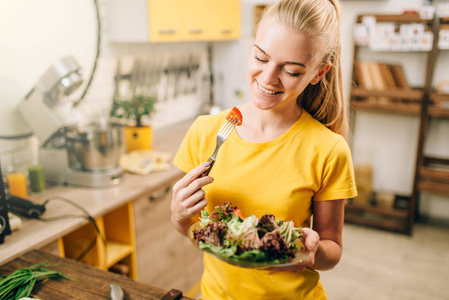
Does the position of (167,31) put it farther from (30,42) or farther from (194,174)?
(194,174)

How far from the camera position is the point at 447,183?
3107 millimetres

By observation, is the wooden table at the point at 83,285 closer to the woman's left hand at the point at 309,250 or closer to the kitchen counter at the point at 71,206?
the kitchen counter at the point at 71,206

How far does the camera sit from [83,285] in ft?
3.60

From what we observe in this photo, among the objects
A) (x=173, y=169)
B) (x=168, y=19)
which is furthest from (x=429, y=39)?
(x=173, y=169)

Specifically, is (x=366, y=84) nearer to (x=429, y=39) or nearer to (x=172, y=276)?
(x=429, y=39)

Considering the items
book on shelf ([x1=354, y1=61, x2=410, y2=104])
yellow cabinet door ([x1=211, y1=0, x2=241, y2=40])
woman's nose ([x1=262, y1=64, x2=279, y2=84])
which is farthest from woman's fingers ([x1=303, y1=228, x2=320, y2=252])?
book on shelf ([x1=354, y1=61, x2=410, y2=104])

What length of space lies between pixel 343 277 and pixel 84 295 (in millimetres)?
2126

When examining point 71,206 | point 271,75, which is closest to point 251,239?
point 271,75

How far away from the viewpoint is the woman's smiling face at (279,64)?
897 mm

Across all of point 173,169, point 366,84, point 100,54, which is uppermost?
point 100,54

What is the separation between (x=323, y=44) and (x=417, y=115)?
2873 millimetres

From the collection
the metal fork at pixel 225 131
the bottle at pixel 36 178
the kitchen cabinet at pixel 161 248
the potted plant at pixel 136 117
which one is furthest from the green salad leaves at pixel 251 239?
the potted plant at pixel 136 117

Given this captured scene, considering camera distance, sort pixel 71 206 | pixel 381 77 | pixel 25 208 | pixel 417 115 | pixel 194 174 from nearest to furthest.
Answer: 1. pixel 194 174
2. pixel 25 208
3. pixel 71 206
4. pixel 381 77
5. pixel 417 115

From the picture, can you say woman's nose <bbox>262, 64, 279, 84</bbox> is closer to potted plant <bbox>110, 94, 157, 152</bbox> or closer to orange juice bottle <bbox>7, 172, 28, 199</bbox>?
orange juice bottle <bbox>7, 172, 28, 199</bbox>
